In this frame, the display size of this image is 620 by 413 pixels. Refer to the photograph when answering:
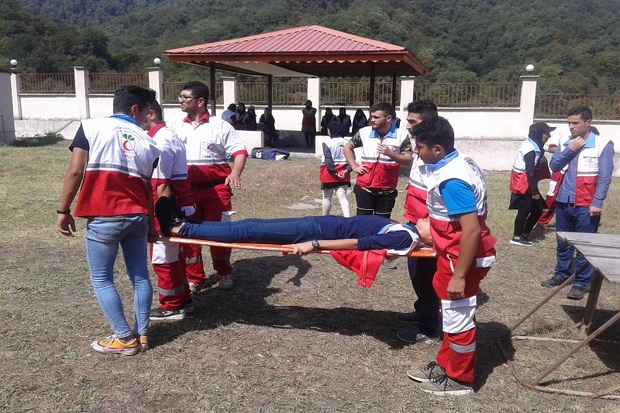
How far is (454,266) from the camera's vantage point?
2990mm

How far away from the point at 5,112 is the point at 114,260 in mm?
15755

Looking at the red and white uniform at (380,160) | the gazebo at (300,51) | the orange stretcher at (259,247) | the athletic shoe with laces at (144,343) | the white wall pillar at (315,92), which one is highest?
the gazebo at (300,51)

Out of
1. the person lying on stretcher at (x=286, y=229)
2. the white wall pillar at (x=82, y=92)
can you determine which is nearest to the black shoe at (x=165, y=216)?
the person lying on stretcher at (x=286, y=229)

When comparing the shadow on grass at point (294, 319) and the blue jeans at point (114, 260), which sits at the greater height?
the blue jeans at point (114, 260)

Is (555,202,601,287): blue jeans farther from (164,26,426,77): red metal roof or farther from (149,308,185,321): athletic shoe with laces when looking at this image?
(164,26,426,77): red metal roof

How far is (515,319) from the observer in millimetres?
4367

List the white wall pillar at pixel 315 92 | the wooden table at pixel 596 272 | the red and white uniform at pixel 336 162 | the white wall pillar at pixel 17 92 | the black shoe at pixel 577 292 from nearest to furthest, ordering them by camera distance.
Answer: the wooden table at pixel 596 272, the black shoe at pixel 577 292, the red and white uniform at pixel 336 162, the white wall pillar at pixel 315 92, the white wall pillar at pixel 17 92

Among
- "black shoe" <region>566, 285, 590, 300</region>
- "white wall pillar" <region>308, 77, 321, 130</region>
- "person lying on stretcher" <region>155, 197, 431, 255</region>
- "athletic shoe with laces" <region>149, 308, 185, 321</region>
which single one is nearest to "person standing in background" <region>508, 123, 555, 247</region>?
"black shoe" <region>566, 285, 590, 300</region>

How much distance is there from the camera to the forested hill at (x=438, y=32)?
120 ft

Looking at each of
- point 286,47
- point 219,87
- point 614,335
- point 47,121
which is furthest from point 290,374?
point 47,121

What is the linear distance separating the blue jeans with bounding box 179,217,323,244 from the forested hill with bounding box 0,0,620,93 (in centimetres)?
2591

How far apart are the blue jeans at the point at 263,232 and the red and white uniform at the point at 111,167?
495 mm

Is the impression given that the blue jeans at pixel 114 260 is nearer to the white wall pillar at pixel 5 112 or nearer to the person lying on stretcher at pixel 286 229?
the person lying on stretcher at pixel 286 229

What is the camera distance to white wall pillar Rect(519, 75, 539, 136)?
17.0 m
